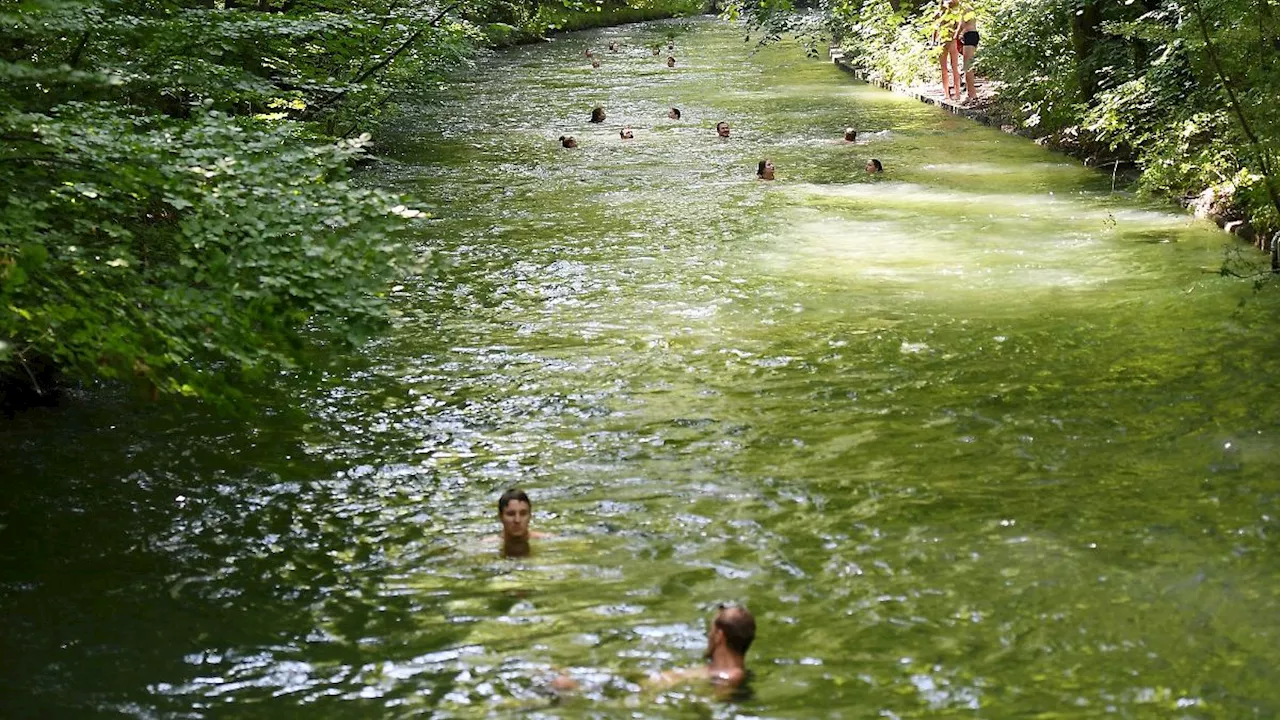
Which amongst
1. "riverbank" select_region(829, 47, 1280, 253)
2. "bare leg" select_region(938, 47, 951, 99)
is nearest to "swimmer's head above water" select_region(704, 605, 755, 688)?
"riverbank" select_region(829, 47, 1280, 253)

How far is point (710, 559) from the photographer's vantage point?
30.8 feet

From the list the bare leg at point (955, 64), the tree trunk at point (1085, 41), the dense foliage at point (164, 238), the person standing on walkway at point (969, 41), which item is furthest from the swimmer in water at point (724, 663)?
the bare leg at point (955, 64)

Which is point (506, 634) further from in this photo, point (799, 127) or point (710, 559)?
point (799, 127)

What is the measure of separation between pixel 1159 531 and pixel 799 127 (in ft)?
75.9

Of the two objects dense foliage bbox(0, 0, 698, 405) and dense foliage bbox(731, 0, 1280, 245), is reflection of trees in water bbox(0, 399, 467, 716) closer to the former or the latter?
dense foliage bbox(0, 0, 698, 405)

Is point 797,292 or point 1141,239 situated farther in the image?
point 1141,239

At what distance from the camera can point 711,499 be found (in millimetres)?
10484

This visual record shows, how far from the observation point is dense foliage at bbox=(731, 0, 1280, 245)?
14945 millimetres

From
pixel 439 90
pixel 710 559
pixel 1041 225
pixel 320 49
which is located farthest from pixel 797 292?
pixel 439 90

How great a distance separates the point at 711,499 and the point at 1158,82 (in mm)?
13424

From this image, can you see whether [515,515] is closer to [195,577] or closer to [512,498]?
[512,498]

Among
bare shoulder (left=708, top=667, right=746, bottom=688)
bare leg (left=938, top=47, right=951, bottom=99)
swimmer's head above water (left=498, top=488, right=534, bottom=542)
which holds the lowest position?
bare shoulder (left=708, top=667, right=746, bottom=688)

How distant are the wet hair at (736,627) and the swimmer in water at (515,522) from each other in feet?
6.93

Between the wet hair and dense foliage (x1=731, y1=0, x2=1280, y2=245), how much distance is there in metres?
9.40
